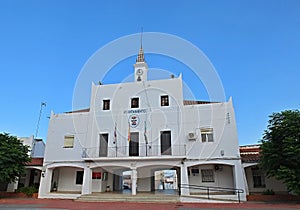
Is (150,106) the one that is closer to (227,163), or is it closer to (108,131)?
(108,131)

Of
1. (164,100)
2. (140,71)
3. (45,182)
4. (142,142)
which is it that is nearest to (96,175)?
(45,182)

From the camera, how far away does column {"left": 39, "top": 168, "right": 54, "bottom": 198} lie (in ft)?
57.8

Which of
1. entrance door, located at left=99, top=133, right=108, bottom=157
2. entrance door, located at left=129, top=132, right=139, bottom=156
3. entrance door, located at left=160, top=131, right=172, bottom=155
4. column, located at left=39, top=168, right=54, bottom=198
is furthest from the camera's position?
entrance door, located at left=99, top=133, right=108, bottom=157

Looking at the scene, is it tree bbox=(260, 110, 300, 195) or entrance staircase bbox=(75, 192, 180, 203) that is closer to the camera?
tree bbox=(260, 110, 300, 195)

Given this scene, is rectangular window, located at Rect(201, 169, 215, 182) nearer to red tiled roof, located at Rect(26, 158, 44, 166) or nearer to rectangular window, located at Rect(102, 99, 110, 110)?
rectangular window, located at Rect(102, 99, 110, 110)

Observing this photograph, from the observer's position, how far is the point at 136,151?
17.5m

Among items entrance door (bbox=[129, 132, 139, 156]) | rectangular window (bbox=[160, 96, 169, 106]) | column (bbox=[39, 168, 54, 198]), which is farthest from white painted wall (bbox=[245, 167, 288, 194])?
column (bbox=[39, 168, 54, 198])

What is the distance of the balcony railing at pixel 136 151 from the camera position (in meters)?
16.7

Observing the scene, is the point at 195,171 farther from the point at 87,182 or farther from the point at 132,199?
the point at 87,182

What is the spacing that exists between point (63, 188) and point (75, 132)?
4.63 meters

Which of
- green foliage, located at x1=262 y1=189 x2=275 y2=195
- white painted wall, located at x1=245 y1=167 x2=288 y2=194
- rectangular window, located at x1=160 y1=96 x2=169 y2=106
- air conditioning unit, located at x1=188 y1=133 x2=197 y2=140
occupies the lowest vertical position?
green foliage, located at x1=262 y1=189 x2=275 y2=195

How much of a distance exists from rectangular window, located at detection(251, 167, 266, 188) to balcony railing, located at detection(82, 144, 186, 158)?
546 cm

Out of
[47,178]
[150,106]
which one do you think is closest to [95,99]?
[150,106]

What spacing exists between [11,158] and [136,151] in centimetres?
862
